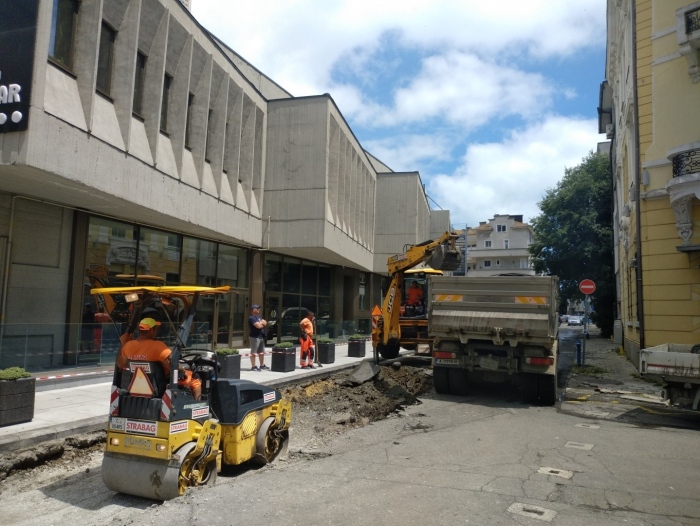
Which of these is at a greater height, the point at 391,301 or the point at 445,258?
the point at 445,258

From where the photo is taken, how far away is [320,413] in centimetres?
947

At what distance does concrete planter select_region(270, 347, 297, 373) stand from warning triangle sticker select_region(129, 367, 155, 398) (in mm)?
8637

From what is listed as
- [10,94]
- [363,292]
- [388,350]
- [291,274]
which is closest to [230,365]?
[388,350]

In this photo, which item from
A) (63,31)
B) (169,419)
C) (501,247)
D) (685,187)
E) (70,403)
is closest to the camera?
(169,419)

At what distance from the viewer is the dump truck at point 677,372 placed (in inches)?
341

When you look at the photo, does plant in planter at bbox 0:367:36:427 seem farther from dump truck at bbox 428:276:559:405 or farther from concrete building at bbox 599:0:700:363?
concrete building at bbox 599:0:700:363

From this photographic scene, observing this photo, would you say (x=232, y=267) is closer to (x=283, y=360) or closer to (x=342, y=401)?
(x=283, y=360)

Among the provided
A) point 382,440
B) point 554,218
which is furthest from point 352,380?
point 554,218

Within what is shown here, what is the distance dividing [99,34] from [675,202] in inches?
585

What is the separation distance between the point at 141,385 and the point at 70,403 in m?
4.91

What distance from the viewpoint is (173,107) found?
14602mm

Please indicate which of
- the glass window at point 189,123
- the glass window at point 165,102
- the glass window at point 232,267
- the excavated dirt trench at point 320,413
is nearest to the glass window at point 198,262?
the glass window at point 232,267

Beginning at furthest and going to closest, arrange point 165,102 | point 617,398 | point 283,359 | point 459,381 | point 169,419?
point 165,102 → point 283,359 → point 617,398 → point 459,381 → point 169,419

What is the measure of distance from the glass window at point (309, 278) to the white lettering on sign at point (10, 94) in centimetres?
1534
